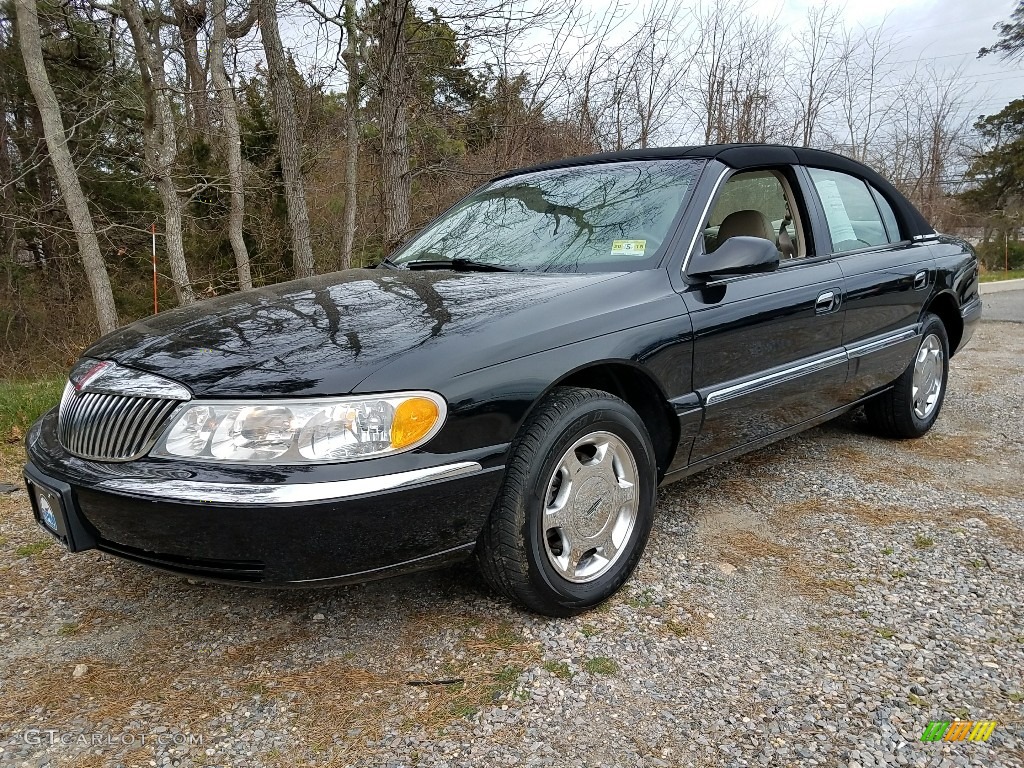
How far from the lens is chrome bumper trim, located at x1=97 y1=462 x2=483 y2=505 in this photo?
1763 mm

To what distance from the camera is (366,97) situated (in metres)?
11.7

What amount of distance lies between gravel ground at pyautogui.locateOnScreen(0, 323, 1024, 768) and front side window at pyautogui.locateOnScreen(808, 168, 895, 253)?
142 centimetres

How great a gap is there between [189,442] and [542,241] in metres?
1.61

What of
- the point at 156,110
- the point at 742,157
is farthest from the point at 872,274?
the point at 156,110

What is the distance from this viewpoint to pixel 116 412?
2037 mm

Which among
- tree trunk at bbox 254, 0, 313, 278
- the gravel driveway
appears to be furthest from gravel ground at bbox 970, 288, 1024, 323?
tree trunk at bbox 254, 0, 313, 278

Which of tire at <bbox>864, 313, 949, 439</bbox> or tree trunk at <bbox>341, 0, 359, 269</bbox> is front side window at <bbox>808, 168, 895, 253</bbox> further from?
tree trunk at <bbox>341, 0, 359, 269</bbox>

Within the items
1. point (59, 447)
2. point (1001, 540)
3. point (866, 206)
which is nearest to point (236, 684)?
point (59, 447)

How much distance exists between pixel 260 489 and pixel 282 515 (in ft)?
0.28

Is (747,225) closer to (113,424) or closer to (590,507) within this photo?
(590,507)

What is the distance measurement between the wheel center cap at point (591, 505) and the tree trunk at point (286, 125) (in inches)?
287

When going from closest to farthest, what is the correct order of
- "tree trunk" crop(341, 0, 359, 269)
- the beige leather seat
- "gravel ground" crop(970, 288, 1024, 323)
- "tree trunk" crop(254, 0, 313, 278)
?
the beige leather seat → "tree trunk" crop(254, 0, 313, 278) → "gravel ground" crop(970, 288, 1024, 323) → "tree trunk" crop(341, 0, 359, 269)

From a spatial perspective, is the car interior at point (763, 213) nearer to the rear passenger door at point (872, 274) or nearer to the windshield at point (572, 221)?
the rear passenger door at point (872, 274)

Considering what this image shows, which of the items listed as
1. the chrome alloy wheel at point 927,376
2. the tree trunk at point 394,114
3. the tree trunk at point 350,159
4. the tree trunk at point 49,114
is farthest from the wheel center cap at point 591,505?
the tree trunk at point 49,114
